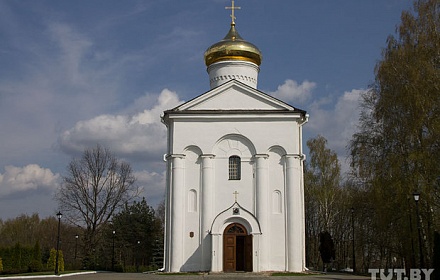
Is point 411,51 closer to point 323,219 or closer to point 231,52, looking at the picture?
point 231,52

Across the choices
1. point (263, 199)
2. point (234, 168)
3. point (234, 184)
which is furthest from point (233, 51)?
point (263, 199)

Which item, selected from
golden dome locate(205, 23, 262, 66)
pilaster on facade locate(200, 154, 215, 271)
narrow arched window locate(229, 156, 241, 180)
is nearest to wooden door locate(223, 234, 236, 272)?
pilaster on facade locate(200, 154, 215, 271)

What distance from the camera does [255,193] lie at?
82.4 feet

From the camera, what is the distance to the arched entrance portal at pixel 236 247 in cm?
2389

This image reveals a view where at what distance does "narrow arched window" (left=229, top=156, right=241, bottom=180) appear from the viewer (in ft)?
83.7

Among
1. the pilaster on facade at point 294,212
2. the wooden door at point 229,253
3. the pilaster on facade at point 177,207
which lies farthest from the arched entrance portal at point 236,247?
the pilaster on facade at point 177,207

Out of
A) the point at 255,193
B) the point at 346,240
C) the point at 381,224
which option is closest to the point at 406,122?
the point at 381,224

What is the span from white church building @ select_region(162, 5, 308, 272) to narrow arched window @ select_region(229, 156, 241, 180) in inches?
2.0

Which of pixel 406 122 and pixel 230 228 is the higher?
pixel 406 122

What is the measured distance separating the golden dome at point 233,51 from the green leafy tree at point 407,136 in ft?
25.0

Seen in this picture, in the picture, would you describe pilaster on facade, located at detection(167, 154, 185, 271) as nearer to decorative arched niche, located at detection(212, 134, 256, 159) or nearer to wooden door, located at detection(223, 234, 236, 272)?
decorative arched niche, located at detection(212, 134, 256, 159)

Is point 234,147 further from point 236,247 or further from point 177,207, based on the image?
point 236,247

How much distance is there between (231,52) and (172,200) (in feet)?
31.8

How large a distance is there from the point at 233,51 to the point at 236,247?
11.6 meters
